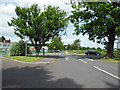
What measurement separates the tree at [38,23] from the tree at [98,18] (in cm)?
463

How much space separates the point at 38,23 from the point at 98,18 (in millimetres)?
11278

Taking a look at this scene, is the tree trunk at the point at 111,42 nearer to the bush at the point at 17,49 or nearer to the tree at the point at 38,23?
the tree at the point at 38,23

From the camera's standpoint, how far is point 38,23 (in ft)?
81.1

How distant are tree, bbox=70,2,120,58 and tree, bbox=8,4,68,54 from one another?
4.63 meters

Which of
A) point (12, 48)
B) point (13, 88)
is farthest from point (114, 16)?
point (12, 48)

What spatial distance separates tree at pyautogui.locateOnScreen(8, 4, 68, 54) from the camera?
2456 cm

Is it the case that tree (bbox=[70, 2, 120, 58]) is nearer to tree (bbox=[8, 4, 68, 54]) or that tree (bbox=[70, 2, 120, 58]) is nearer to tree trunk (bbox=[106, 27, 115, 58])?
tree trunk (bbox=[106, 27, 115, 58])

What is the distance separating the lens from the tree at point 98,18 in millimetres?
17795

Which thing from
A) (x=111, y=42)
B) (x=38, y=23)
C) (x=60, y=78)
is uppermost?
(x=38, y=23)

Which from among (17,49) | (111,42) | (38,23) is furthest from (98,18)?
(17,49)

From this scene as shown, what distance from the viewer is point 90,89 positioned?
16.5ft

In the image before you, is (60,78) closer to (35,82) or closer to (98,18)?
(35,82)

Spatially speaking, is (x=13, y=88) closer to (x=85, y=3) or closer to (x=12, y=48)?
(x=85, y=3)

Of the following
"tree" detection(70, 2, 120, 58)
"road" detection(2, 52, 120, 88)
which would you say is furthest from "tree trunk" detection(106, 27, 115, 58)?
"road" detection(2, 52, 120, 88)
